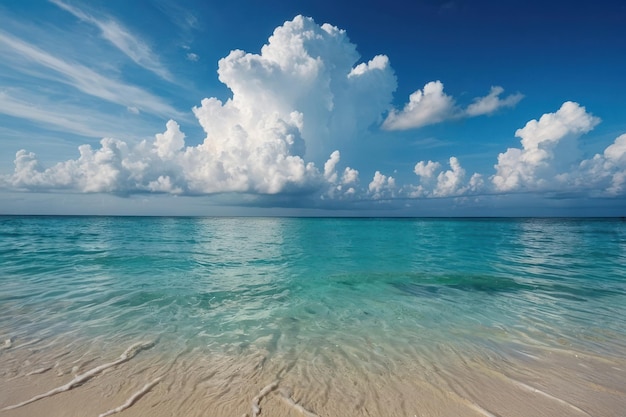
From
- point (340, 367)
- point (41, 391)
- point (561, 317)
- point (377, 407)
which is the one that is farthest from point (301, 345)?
point (561, 317)

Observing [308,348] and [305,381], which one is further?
[308,348]

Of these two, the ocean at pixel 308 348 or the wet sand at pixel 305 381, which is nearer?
the wet sand at pixel 305 381

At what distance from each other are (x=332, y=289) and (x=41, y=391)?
11.5 metres

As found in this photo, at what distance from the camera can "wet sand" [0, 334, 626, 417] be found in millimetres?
5312

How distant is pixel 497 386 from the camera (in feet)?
20.0

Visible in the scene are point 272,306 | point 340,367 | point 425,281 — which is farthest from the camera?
point 425,281

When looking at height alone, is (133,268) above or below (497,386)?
below

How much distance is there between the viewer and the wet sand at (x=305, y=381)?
5312 millimetres

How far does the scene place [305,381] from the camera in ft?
20.4

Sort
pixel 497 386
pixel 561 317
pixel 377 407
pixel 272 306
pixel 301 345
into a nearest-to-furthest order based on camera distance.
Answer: pixel 377 407
pixel 497 386
pixel 301 345
pixel 561 317
pixel 272 306

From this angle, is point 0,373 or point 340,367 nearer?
point 0,373

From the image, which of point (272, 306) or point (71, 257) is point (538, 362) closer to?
point (272, 306)

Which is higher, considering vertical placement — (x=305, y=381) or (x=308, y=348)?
(x=305, y=381)

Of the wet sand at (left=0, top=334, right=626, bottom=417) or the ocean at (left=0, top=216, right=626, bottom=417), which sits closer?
the wet sand at (left=0, top=334, right=626, bottom=417)
